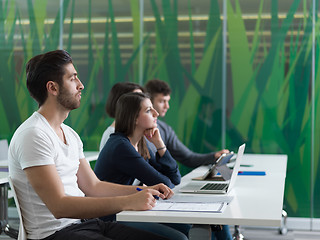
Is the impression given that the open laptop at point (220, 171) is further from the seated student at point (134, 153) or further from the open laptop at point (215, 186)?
the seated student at point (134, 153)

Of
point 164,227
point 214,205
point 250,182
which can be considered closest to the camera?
point 214,205

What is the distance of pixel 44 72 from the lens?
7.50 feet

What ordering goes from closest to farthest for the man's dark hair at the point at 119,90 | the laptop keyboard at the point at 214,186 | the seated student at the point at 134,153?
the laptop keyboard at the point at 214,186, the seated student at the point at 134,153, the man's dark hair at the point at 119,90

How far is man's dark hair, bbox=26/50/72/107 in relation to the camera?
229cm

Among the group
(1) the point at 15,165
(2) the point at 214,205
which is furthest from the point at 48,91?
(2) the point at 214,205

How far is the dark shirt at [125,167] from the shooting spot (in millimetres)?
2875

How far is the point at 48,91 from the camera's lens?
2.30m

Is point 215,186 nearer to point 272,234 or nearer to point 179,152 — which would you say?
point 179,152

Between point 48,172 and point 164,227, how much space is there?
853 millimetres

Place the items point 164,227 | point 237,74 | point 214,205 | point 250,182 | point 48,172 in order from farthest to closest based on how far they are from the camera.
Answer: point 237,74 < point 250,182 < point 164,227 < point 214,205 < point 48,172

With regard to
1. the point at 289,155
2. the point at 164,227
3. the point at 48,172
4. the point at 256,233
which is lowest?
the point at 256,233

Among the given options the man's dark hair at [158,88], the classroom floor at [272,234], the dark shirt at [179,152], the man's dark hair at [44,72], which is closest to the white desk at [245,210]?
the man's dark hair at [44,72]

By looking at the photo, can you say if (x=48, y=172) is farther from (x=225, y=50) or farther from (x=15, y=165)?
(x=225, y=50)

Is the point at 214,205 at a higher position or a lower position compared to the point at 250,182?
higher
